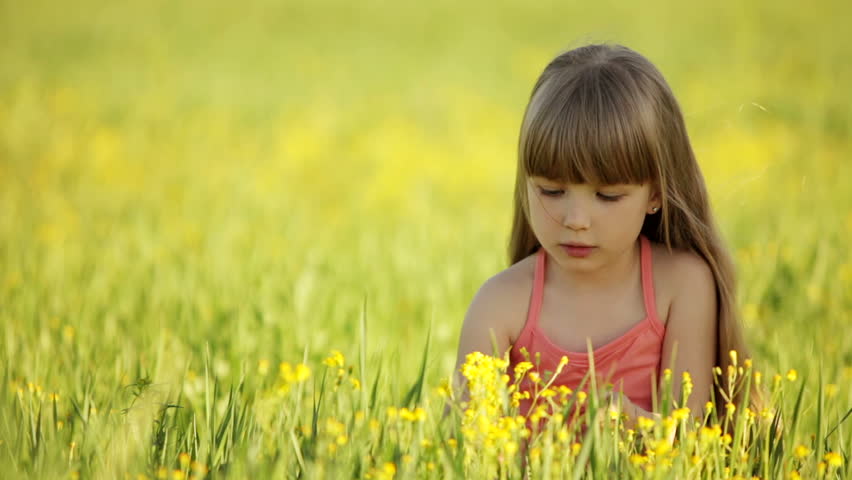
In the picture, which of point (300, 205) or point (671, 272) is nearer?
point (671, 272)

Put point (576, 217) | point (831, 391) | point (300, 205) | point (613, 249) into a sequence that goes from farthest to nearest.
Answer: point (300, 205) < point (831, 391) < point (613, 249) < point (576, 217)

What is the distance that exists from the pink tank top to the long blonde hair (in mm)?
188

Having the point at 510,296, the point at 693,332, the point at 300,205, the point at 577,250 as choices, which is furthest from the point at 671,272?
the point at 300,205

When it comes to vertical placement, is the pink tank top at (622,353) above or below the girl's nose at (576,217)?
below

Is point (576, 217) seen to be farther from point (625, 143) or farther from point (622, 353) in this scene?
point (622, 353)

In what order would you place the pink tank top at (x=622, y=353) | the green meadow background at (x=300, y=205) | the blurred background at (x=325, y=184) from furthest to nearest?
the blurred background at (x=325, y=184) < the green meadow background at (x=300, y=205) < the pink tank top at (x=622, y=353)

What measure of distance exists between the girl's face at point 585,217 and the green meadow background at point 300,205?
433mm

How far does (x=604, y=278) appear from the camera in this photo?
9.07 ft

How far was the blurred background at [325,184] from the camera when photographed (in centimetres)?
385

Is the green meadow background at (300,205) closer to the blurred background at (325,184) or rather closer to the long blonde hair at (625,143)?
the blurred background at (325,184)

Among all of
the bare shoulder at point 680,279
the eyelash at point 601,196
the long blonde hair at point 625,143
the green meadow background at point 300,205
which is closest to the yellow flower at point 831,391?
the green meadow background at point 300,205

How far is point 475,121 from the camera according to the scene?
11227 millimetres

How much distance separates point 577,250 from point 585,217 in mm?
124

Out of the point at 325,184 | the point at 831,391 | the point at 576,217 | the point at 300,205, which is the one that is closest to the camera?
the point at 576,217
